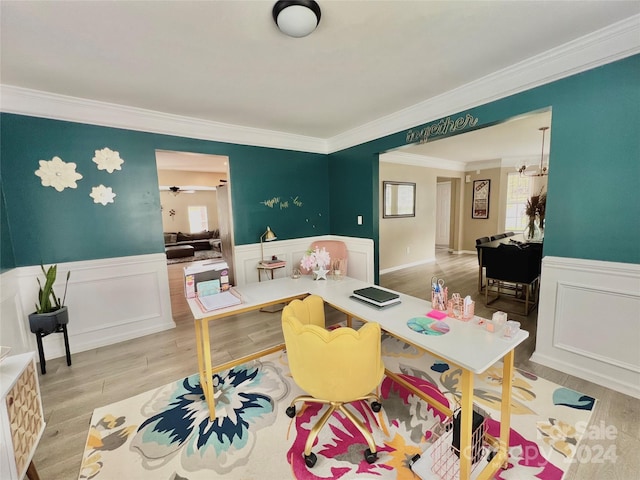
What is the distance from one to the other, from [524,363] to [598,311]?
73 centimetres

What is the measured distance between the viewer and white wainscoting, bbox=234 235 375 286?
3848 millimetres

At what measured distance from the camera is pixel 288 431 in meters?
1.70

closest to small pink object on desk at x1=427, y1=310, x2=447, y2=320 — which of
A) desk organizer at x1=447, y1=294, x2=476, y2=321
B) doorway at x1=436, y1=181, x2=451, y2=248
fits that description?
desk organizer at x1=447, y1=294, x2=476, y2=321

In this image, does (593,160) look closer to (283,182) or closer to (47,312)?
(283,182)

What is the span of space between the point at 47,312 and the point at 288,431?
2.57 meters

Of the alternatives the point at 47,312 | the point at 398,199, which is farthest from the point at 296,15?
the point at 398,199

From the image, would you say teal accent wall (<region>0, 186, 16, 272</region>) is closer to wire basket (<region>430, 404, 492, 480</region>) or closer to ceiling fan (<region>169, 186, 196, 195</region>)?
wire basket (<region>430, 404, 492, 480</region>)

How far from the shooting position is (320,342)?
1330mm

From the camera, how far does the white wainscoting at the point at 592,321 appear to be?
6.25 feet

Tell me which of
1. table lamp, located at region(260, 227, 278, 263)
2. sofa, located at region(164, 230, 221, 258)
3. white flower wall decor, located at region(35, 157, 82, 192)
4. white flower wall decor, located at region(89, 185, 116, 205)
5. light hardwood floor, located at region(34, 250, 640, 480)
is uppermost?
white flower wall decor, located at region(35, 157, 82, 192)

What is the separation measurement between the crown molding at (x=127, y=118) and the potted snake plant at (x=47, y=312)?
60.2 inches

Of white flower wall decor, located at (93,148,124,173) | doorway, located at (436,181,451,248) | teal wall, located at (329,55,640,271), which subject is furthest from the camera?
doorway, located at (436,181,451,248)

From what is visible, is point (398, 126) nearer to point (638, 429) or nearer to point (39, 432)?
point (638, 429)

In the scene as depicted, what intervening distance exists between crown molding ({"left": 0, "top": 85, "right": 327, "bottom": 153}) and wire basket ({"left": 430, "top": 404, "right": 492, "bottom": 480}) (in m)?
3.78
